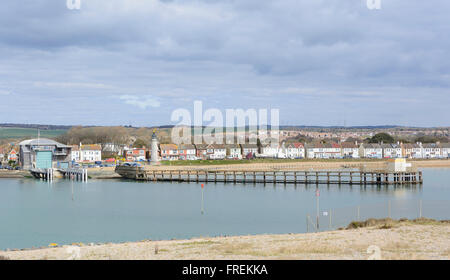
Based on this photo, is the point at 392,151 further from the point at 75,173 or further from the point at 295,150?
the point at 75,173

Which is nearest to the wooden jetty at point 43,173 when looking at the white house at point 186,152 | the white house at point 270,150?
the white house at point 186,152

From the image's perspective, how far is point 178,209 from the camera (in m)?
38.2

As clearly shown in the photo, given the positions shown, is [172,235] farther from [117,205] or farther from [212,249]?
[117,205]

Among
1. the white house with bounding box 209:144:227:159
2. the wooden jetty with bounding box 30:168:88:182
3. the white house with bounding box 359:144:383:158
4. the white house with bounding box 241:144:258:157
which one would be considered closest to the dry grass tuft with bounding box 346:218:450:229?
the wooden jetty with bounding box 30:168:88:182

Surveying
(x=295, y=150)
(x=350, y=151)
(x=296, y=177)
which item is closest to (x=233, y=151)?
(x=295, y=150)

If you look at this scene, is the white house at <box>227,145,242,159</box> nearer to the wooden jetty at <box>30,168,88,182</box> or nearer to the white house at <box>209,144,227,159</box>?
the white house at <box>209,144,227,159</box>

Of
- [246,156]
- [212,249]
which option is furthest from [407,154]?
[212,249]

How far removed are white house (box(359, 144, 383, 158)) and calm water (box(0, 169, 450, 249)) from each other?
52137 mm

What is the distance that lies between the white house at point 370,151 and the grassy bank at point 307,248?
94.1 metres

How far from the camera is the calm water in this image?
27.8 metres

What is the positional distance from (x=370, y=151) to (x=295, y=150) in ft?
52.8
